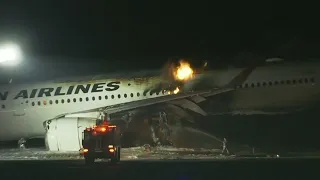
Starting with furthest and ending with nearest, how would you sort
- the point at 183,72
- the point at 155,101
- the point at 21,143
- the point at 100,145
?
the point at 21,143 → the point at 183,72 → the point at 155,101 → the point at 100,145

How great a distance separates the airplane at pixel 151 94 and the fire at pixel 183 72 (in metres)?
0.10

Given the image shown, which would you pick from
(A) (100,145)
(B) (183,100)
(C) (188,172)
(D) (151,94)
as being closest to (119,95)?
(D) (151,94)

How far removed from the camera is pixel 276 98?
26281 millimetres

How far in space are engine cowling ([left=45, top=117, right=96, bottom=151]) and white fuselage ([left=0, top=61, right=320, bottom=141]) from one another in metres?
2.93

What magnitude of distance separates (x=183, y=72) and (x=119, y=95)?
2.97 metres

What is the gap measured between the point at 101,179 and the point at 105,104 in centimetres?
1280

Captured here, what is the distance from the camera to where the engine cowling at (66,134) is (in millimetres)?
22062

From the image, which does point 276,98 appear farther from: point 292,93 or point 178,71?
point 178,71

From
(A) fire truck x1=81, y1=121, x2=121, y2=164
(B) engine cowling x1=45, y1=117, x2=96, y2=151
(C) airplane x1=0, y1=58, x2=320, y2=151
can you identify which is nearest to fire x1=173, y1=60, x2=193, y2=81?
(C) airplane x1=0, y1=58, x2=320, y2=151

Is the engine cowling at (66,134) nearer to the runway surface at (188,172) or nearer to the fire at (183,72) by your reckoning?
the fire at (183,72)

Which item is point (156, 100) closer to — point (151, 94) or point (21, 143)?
point (151, 94)

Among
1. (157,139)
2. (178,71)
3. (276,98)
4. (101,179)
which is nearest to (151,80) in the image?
(178,71)

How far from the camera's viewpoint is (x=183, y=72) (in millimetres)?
25516

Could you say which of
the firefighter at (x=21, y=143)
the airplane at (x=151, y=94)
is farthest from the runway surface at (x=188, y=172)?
the firefighter at (x=21, y=143)
